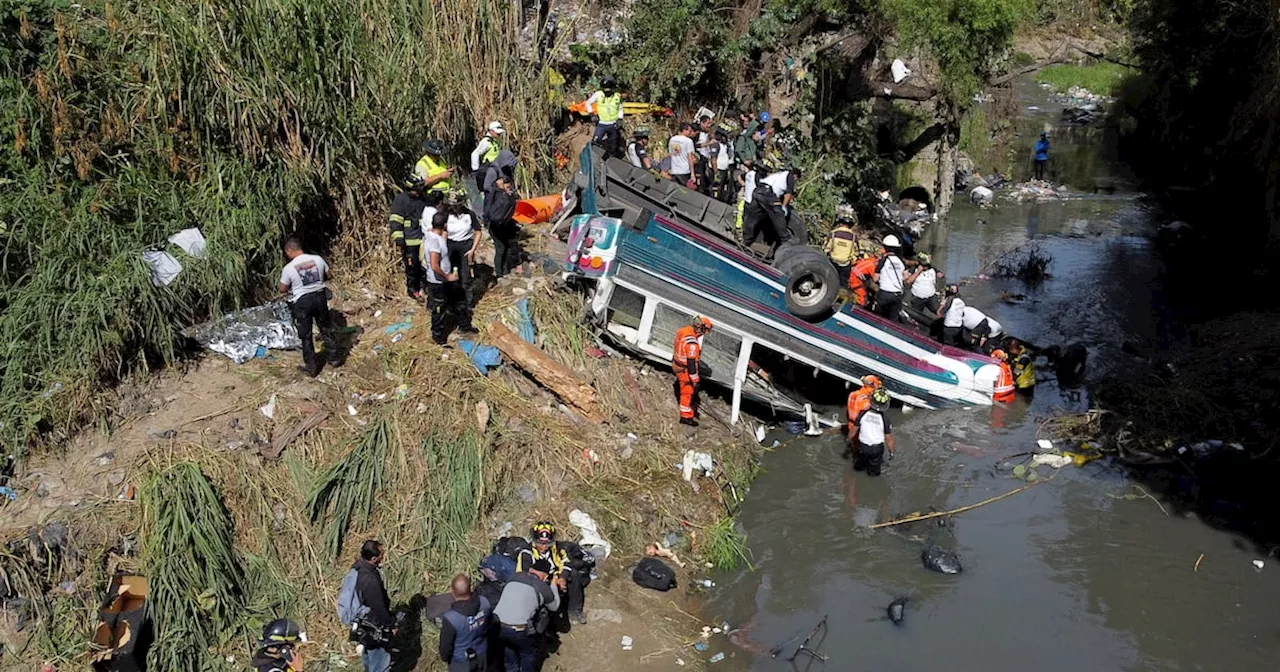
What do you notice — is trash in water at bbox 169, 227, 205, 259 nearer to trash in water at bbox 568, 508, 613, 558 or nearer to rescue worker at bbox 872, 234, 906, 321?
trash in water at bbox 568, 508, 613, 558

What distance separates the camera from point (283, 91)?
10.3m

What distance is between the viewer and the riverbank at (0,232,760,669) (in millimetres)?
7457

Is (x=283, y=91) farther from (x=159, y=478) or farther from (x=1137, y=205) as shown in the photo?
(x=1137, y=205)

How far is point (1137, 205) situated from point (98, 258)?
2119 centimetres

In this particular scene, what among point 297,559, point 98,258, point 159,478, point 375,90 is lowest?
point 297,559

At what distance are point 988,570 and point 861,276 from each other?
4341 millimetres

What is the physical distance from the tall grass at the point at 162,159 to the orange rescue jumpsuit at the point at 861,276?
562cm

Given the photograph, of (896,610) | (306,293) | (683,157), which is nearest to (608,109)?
(683,157)

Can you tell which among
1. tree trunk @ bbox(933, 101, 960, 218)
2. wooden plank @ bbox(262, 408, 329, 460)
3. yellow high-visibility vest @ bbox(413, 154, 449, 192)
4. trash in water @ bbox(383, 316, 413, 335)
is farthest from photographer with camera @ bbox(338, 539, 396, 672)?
tree trunk @ bbox(933, 101, 960, 218)

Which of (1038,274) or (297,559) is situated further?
(1038,274)

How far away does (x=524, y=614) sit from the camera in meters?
6.70

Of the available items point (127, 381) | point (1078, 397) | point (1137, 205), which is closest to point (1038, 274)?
point (1078, 397)

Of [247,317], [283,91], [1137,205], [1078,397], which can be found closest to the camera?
[247,317]

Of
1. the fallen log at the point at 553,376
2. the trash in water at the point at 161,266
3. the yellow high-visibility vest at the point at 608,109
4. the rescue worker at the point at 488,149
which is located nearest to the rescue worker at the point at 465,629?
the fallen log at the point at 553,376
